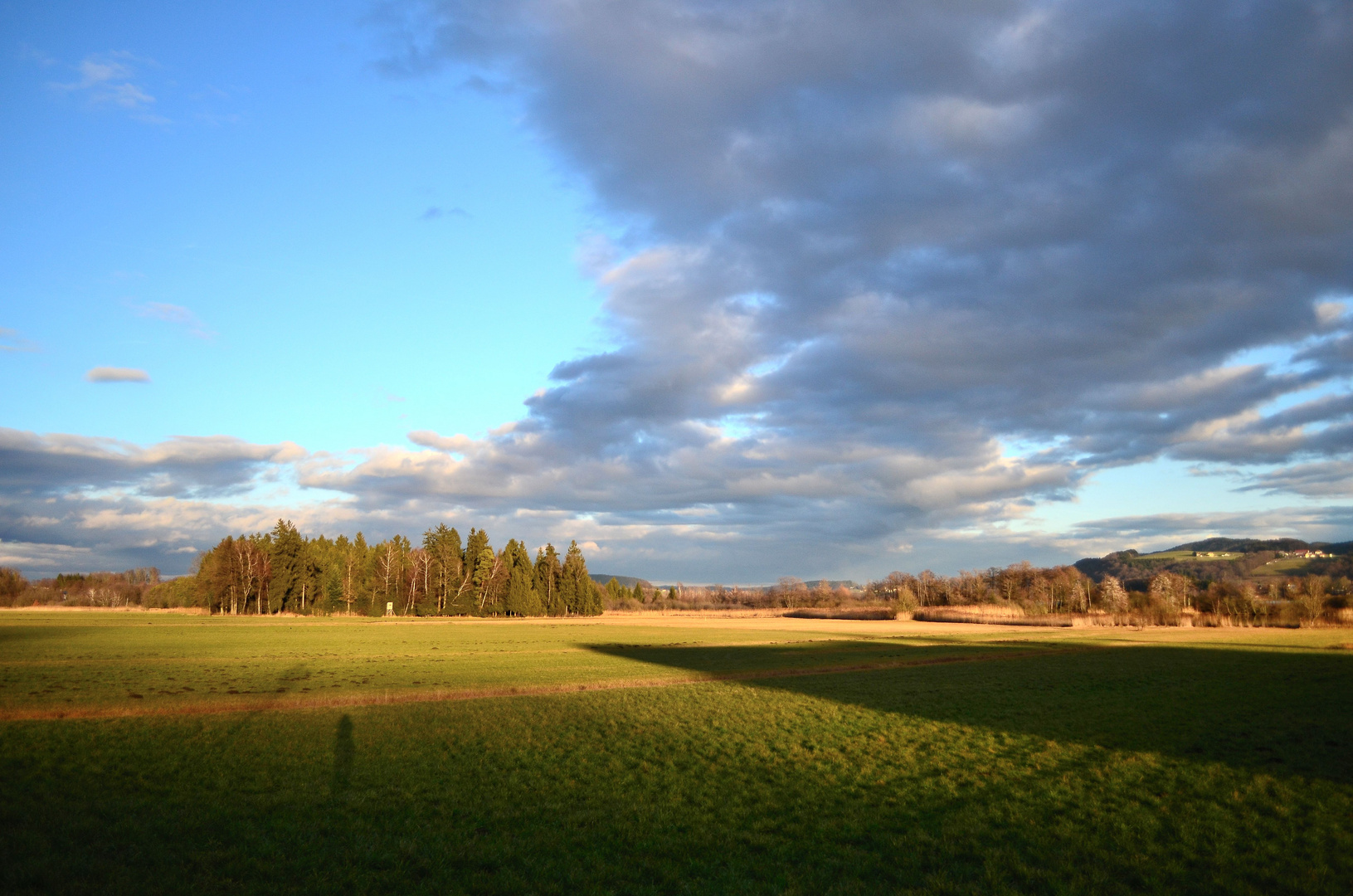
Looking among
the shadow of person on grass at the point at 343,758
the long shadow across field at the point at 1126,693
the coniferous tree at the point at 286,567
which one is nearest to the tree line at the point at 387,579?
the coniferous tree at the point at 286,567

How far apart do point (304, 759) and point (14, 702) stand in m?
15.8

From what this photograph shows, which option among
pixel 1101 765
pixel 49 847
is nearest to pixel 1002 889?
pixel 1101 765

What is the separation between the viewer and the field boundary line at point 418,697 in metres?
22.8

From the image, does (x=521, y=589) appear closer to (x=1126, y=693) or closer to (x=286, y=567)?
(x=286, y=567)

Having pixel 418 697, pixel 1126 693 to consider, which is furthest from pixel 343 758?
pixel 1126 693

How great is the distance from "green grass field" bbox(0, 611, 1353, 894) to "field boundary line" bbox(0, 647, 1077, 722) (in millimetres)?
191

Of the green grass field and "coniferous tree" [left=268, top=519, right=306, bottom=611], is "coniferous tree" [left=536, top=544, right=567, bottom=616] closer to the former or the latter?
"coniferous tree" [left=268, top=519, right=306, bottom=611]

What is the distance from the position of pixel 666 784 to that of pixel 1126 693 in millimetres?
25552

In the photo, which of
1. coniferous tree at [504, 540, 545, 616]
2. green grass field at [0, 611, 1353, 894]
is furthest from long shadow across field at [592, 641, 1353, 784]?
coniferous tree at [504, 540, 545, 616]

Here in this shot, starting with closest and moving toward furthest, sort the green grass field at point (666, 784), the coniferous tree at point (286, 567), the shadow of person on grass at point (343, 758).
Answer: the green grass field at point (666, 784) → the shadow of person on grass at point (343, 758) → the coniferous tree at point (286, 567)

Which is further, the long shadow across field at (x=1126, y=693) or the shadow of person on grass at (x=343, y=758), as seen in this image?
the long shadow across field at (x=1126, y=693)

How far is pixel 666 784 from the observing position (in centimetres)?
1528

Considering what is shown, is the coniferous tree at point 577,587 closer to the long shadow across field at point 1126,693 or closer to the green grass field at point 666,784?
the long shadow across field at point 1126,693

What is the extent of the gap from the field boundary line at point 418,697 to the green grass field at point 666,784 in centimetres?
19
